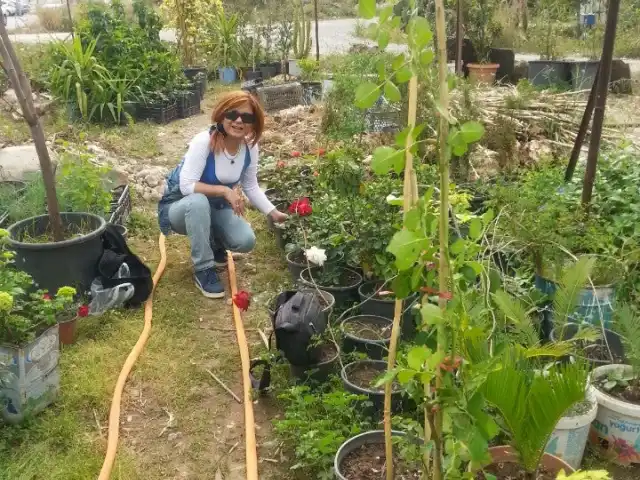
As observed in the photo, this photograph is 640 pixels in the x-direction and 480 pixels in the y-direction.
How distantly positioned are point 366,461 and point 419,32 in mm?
1664

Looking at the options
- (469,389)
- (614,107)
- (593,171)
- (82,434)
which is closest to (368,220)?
(593,171)

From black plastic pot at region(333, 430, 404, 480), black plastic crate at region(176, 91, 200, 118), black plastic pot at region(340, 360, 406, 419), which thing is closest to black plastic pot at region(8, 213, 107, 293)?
black plastic pot at region(340, 360, 406, 419)

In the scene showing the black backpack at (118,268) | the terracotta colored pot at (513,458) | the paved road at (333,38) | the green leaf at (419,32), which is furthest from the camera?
the paved road at (333,38)

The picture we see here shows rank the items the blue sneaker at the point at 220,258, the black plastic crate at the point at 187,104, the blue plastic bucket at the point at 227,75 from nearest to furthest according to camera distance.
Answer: the blue sneaker at the point at 220,258
the black plastic crate at the point at 187,104
the blue plastic bucket at the point at 227,75

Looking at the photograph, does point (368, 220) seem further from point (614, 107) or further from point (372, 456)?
point (614, 107)

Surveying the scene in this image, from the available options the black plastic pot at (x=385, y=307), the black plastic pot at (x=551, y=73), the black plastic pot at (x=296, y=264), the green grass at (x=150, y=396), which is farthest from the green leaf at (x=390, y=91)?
the black plastic pot at (x=551, y=73)

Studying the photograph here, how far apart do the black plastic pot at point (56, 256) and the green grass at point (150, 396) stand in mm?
288

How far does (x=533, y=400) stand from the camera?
2.16 meters

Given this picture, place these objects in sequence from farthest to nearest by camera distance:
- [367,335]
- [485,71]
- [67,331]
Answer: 1. [485,71]
2. [67,331]
3. [367,335]

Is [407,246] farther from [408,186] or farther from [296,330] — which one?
[296,330]

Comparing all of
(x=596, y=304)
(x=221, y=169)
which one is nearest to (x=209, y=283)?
(x=221, y=169)

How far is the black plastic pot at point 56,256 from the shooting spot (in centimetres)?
389

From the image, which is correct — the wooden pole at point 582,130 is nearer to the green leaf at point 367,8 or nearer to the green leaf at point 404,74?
the green leaf at point 404,74

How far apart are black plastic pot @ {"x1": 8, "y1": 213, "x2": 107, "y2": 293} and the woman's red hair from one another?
0.88m
